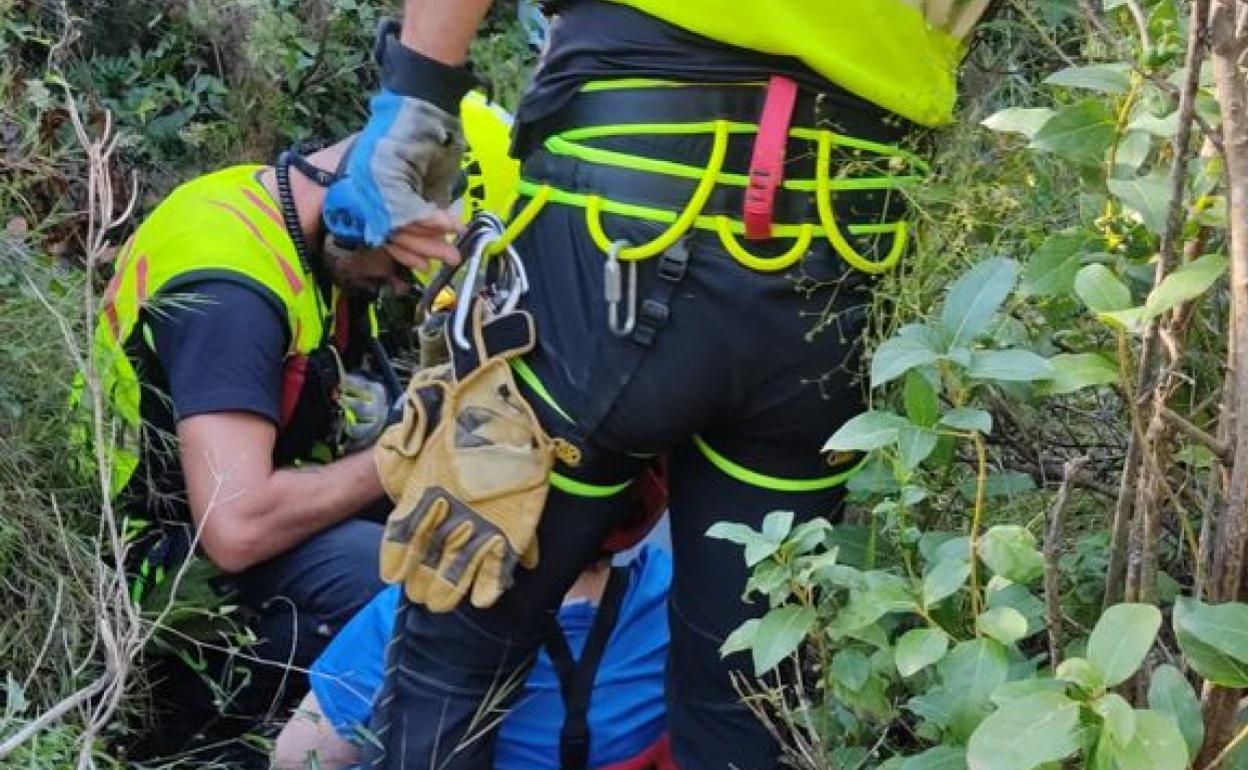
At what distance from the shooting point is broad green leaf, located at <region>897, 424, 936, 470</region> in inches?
62.7

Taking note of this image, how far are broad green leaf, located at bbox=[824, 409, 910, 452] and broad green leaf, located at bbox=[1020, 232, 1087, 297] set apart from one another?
175 millimetres

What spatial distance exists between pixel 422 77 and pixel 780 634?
3.10ft

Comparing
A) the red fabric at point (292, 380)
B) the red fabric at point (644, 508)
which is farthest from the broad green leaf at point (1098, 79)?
the red fabric at point (292, 380)

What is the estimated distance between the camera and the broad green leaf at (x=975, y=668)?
59.1 inches

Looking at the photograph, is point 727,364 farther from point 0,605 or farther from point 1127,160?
point 0,605

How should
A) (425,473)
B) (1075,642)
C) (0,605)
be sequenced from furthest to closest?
(0,605) < (425,473) < (1075,642)

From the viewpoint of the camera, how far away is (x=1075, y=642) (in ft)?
5.51

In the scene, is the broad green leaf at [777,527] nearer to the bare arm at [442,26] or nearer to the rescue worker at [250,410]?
the bare arm at [442,26]

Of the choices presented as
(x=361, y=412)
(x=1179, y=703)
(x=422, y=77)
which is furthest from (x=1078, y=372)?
(x=361, y=412)

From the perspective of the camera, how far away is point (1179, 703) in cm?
142

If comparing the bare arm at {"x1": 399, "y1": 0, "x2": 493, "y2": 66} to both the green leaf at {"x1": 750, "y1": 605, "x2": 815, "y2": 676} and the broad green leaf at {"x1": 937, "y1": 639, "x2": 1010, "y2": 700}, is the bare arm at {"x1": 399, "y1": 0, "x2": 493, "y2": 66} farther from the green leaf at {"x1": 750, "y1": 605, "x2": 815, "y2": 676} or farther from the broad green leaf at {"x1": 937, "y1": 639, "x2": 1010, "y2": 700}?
the broad green leaf at {"x1": 937, "y1": 639, "x2": 1010, "y2": 700}

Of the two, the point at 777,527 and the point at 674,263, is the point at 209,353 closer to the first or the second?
the point at 674,263

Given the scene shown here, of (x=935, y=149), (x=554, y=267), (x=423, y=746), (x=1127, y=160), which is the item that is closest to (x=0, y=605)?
(x=423, y=746)

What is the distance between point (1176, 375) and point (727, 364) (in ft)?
2.30
